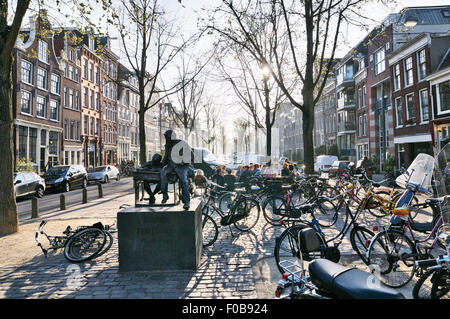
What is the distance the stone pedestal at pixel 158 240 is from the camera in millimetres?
5398

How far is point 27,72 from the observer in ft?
95.6

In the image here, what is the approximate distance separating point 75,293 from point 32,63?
104 feet

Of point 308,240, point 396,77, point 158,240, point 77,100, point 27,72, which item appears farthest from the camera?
point 77,100

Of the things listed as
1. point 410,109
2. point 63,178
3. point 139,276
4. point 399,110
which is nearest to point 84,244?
point 139,276

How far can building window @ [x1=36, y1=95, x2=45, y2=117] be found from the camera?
3089cm

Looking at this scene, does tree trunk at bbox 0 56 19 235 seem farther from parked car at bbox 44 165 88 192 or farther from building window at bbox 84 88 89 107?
building window at bbox 84 88 89 107

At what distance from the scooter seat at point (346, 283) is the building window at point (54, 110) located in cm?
3674

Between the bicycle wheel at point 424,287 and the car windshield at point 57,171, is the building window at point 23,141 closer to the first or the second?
the car windshield at point 57,171

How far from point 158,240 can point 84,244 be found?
1793 mm

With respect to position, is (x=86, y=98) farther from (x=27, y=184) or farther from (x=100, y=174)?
(x=27, y=184)

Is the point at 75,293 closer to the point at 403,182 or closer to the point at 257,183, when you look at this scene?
the point at 403,182

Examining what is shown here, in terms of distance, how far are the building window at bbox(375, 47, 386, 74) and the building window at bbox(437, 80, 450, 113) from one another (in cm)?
986

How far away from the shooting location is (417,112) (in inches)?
968
